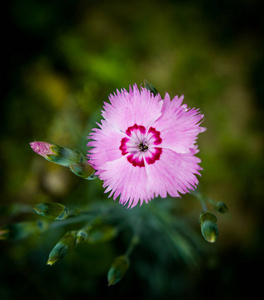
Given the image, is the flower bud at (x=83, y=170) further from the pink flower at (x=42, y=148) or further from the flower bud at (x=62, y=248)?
the flower bud at (x=62, y=248)

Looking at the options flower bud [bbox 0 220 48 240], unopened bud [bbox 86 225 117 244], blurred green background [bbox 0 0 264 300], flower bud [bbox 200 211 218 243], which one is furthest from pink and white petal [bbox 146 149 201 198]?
blurred green background [bbox 0 0 264 300]

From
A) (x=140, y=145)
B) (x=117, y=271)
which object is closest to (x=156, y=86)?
(x=140, y=145)

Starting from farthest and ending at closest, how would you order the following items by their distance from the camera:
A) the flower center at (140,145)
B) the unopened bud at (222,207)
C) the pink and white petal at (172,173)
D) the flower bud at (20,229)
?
the flower bud at (20,229)
the unopened bud at (222,207)
the flower center at (140,145)
the pink and white petal at (172,173)

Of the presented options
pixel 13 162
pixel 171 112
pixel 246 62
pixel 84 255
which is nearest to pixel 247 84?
pixel 246 62

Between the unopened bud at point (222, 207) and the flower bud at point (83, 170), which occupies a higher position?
the flower bud at point (83, 170)

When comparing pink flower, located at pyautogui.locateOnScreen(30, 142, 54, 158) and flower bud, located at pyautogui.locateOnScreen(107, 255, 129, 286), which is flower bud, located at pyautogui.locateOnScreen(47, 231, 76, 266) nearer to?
flower bud, located at pyautogui.locateOnScreen(107, 255, 129, 286)

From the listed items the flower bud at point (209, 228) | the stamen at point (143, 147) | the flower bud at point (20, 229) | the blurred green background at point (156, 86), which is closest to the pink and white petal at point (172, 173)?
the stamen at point (143, 147)

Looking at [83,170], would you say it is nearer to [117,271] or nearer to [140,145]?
[140,145]
